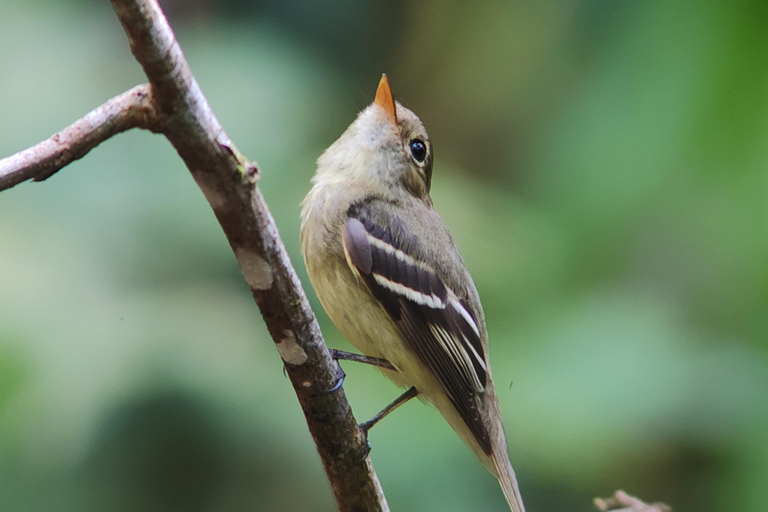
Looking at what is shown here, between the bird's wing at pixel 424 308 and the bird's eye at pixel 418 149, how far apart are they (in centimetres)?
44

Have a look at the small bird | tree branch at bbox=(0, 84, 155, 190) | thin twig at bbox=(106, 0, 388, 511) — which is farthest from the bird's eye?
tree branch at bbox=(0, 84, 155, 190)

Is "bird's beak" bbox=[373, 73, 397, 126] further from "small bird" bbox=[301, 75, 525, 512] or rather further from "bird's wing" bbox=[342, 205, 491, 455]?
"bird's wing" bbox=[342, 205, 491, 455]

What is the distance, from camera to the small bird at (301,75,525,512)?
2.45 m

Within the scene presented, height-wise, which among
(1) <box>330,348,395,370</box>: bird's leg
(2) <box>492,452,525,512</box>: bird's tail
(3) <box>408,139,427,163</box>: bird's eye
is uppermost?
(3) <box>408,139,427,163</box>: bird's eye

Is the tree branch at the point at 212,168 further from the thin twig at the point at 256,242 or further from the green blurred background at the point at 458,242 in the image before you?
the green blurred background at the point at 458,242

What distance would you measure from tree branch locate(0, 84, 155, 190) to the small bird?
1.06 meters

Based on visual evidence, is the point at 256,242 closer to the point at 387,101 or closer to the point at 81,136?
the point at 81,136

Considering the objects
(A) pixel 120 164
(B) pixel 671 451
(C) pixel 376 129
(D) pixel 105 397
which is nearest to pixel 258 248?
(C) pixel 376 129

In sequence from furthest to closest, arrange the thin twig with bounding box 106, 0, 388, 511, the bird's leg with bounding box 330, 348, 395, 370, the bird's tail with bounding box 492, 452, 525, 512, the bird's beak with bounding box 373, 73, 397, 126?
the bird's beak with bounding box 373, 73, 397, 126, the bird's tail with bounding box 492, 452, 525, 512, the bird's leg with bounding box 330, 348, 395, 370, the thin twig with bounding box 106, 0, 388, 511

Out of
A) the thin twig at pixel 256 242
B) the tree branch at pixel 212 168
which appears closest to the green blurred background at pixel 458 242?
the thin twig at pixel 256 242

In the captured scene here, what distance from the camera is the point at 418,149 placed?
9.80ft

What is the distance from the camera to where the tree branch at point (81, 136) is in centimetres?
139

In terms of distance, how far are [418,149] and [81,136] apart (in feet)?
5.65

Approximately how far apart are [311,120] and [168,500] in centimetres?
204
